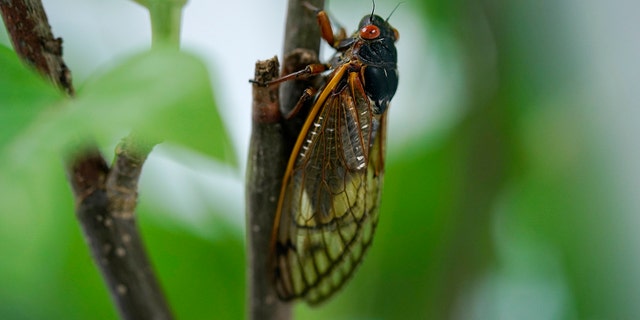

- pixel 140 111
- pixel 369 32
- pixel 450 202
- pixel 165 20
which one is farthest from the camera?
pixel 450 202

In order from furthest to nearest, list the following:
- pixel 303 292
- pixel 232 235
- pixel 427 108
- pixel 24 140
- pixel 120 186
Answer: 1. pixel 427 108
2. pixel 232 235
3. pixel 303 292
4. pixel 120 186
5. pixel 24 140

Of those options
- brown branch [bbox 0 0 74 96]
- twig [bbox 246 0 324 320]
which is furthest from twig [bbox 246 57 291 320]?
brown branch [bbox 0 0 74 96]

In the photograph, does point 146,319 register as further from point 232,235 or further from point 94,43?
point 94,43

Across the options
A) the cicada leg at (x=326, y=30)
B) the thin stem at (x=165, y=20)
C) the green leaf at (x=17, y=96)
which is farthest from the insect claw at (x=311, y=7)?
the green leaf at (x=17, y=96)

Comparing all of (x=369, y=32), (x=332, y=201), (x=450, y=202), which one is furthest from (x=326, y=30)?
(x=450, y=202)

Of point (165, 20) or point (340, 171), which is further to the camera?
point (340, 171)

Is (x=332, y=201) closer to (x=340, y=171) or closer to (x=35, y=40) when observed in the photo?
(x=340, y=171)

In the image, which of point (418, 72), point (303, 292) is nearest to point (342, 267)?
point (303, 292)

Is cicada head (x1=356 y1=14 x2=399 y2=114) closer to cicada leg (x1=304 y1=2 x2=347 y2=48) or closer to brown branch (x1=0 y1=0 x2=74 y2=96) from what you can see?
cicada leg (x1=304 y1=2 x2=347 y2=48)
